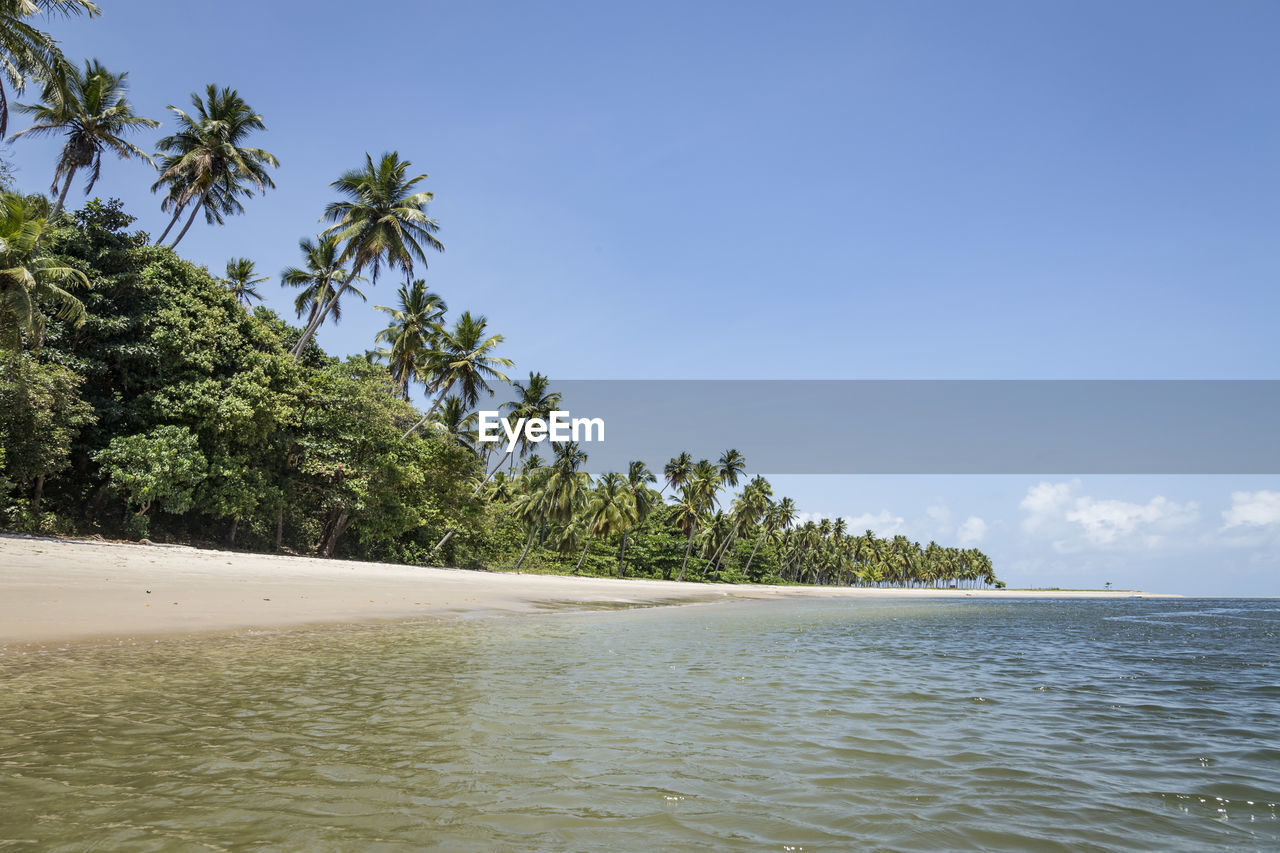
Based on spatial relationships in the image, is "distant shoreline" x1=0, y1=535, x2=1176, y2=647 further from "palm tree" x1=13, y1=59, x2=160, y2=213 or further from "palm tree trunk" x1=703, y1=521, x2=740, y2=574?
"palm tree trunk" x1=703, y1=521, x2=740, y2=574

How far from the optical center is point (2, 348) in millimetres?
16953

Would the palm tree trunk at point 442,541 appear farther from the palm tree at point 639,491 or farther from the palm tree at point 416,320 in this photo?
the palm tree at point 639,491

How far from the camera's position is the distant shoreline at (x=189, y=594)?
9344mm

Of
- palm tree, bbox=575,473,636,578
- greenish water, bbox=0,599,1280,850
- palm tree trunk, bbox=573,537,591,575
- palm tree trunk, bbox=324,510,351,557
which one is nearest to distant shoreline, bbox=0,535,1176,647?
greenish water, bbox=0,599,1280,850

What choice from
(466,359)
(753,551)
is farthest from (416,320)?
(753,551)

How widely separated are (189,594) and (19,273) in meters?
9.92

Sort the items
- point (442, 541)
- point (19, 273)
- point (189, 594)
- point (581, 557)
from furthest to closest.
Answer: point (581, 557) < point (442, 541) < point (19, 273) < point (189, 594)

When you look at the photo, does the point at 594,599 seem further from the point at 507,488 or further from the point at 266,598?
the point at 507,488

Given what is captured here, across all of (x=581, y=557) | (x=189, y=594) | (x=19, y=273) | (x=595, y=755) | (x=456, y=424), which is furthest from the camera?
(x=581, y=557)

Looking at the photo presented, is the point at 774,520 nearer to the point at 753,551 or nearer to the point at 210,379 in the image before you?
the point at 753,551

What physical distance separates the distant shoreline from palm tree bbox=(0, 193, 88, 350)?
5245mm

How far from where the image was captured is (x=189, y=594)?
1258 cm

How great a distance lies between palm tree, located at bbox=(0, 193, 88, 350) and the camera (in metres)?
16.2

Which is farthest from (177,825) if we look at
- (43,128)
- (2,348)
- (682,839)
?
(43,128)
